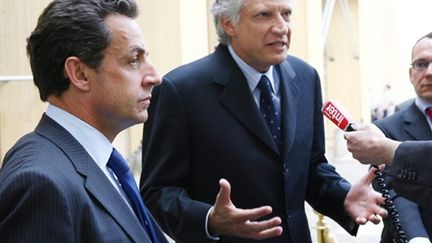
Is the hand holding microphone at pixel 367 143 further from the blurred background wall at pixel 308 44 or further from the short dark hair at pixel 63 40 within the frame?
the blurred background wall at pixel 308 44

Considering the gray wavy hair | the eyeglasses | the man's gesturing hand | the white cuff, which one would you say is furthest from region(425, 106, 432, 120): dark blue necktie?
the man's gesturing hand

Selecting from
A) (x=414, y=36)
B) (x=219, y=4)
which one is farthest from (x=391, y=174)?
(x=414, y=36)

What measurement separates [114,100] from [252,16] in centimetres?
105

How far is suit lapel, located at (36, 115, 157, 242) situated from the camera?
1.76m

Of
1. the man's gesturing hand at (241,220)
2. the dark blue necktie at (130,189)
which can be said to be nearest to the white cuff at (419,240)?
the man's gesturing hand at (241,220)

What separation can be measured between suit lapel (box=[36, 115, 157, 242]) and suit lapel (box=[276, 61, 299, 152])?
1.13 metres

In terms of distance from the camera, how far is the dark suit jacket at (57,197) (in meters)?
1.56

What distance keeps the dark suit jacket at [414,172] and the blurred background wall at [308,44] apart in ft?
11.9

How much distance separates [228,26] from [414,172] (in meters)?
1.02

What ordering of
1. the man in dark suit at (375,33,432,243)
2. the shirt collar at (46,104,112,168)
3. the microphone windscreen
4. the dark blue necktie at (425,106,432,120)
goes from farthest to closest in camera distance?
the dark blue necktie at (425,106,432,120) < the man in dark suit at (375,33,432,243) < the microphone windscreen < the shirt collar at (46,104,112,168)

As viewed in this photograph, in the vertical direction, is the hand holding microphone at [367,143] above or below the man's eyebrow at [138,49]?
below

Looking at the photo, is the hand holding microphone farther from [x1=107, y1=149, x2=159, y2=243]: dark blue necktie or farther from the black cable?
[x1=107, y1=149, x2=159, y2=243]: dark blue necktie

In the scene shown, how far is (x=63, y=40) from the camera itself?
1.85 metres

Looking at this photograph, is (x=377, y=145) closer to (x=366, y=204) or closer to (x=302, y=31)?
(x=366, y=204)
